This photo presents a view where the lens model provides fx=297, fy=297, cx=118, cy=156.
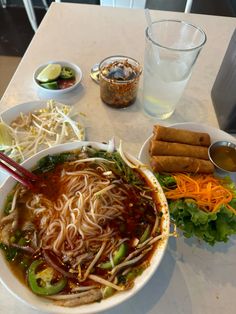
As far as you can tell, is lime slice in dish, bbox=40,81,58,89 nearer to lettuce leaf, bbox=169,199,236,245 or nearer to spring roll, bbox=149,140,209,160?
spring roll, bbox=149,140,209,160

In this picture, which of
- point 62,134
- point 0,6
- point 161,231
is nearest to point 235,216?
point 161,231

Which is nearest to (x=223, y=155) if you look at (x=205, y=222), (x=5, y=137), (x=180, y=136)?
(x=180, y=136)

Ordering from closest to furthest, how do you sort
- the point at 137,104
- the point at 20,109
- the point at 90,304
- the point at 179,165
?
the point at 90,304 < the point at 179,165 < the point at 20,109 < the point at 137,104

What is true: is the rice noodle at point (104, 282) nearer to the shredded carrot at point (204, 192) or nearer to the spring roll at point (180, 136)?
the shredded carrot at point (204, 192)

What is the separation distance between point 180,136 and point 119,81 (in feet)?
1.17

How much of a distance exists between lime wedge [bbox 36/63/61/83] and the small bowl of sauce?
78cm

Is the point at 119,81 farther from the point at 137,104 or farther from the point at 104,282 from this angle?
the point at 104,282

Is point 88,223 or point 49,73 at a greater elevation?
point 49,73

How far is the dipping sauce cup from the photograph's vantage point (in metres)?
1.27

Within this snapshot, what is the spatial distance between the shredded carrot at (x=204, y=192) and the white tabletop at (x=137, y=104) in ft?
0.47

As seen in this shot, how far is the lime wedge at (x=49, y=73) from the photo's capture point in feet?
4.51

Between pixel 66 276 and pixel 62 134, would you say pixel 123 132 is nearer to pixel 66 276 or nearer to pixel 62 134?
pixel 62 134

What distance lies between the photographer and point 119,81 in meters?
1.25

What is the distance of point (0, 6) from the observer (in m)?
3.65
